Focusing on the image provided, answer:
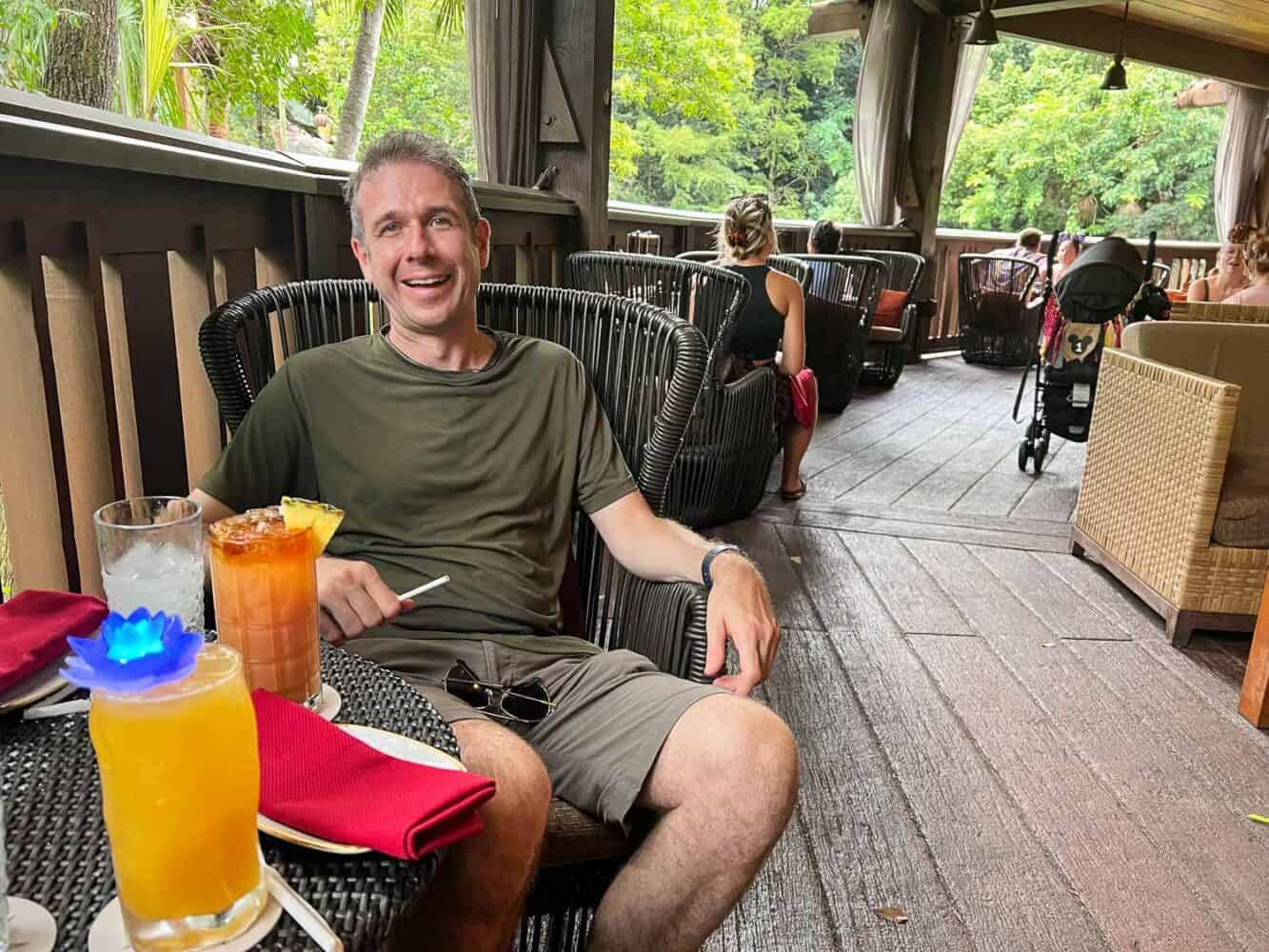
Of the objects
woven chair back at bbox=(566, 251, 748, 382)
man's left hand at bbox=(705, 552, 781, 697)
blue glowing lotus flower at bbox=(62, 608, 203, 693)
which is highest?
woven chair back at bbox=(566, 251, 748, 382)

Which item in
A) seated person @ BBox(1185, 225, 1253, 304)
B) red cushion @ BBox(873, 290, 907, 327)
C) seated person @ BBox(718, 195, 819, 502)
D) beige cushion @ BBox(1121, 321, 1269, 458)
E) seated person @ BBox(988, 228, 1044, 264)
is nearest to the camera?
beige cushion @ BBox(1121, 321, 1269, 458)

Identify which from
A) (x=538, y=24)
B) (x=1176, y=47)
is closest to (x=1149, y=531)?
(x=538, y=24)

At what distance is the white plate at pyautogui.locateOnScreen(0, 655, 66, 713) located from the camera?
779 millimetres

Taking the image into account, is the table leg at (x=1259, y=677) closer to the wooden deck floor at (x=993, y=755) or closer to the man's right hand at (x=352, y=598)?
the wooden deck floor at (x=993, y=755)

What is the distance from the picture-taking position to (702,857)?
111cm

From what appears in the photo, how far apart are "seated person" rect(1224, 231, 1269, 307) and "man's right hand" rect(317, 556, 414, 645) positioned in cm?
430

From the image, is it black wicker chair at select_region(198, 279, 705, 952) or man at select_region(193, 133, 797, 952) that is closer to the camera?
man at select_region(193, 133, 797, 952)

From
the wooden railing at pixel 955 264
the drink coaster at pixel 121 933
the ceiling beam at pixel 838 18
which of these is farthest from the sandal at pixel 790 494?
the ceiling beam at pixel 838 18

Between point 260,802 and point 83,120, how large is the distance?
103cm

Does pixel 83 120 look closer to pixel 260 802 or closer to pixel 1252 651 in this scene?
pixel 260 802

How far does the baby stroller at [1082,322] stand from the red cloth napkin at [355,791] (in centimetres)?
427

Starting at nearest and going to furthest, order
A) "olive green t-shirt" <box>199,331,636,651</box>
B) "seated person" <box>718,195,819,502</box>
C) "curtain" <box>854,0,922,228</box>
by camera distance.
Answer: "olive green t-shirt" <box>199,331,636,651</box> → "seated person" <box>718,195,819,502</box> → "curtain" <box>854,0,922,228</box>

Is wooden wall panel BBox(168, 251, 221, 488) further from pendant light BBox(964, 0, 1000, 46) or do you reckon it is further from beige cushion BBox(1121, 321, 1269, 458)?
pendant light BBox(964, 0, 1000, 46)

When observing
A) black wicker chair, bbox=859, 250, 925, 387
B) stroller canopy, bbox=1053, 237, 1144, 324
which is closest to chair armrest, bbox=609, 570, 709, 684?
stroller canopy, bbox=1053, 237, 1144, 324
